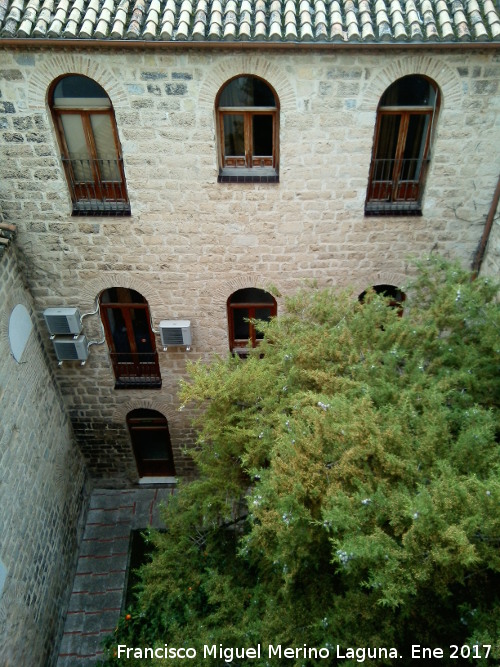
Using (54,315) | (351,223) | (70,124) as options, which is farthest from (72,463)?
(351,223)

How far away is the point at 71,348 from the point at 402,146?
6.85 m

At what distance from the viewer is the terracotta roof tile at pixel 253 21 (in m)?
6.75

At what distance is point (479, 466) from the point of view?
203 inches

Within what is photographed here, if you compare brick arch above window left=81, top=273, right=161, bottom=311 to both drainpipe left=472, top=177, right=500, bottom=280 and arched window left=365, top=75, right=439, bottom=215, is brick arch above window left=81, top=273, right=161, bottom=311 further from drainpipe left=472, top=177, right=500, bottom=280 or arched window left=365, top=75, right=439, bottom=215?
drainpipe left=472, top=177, right=500, bottom=280

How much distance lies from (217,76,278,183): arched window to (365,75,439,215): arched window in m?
1.65

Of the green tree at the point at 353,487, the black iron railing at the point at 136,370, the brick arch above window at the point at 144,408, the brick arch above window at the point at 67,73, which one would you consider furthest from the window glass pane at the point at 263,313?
the brick arch above window at the point at 67,73

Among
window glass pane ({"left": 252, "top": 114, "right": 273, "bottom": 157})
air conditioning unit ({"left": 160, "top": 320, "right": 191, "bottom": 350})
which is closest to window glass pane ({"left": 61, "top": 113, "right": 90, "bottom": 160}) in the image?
window glass pane ({"left": 252, "top": 114, "right": 273, "bottom": 157})

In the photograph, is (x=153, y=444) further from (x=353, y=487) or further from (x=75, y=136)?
(x=353, y=487)

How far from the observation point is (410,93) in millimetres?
7688

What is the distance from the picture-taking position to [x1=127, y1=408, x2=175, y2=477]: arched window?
1133 centimetres

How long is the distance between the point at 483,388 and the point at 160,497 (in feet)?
27.8

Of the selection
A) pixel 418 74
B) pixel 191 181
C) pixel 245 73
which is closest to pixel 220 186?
pixel 191 181

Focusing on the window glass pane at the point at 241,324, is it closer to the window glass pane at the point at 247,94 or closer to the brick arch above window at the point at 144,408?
the brick arch above window at the point at 144,408

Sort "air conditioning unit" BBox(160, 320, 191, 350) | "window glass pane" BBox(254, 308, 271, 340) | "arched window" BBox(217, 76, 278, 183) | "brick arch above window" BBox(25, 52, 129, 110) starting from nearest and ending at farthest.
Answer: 1. "brick arch above window" BBox(25, 52, 129, 110)
2. "arched window" BBox(217, 76, 278, 183)
3. "air conditioning unit" BBox(160, 320, 191, 350)
4. "window glass pane" BBox(254, 308, 271, 340)
